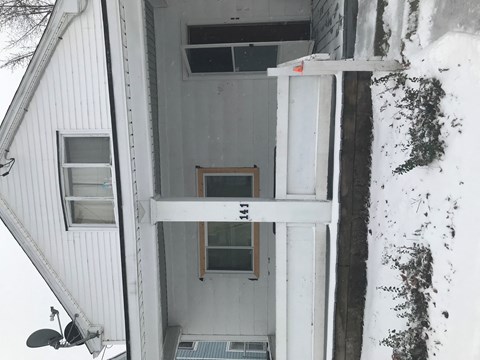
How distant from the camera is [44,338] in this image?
21.9 ft

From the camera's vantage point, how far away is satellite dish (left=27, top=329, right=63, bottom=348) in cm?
661

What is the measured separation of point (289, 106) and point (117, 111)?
2.23m

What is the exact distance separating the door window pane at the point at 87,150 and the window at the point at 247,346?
453 cm

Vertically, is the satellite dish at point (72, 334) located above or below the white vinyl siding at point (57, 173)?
below

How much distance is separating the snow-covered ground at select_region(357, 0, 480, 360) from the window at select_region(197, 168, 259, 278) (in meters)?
3.14

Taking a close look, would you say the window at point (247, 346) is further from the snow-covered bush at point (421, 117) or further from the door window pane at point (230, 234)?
the snow-covered bush at point (421, 117)

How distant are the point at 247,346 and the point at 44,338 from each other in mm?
3805

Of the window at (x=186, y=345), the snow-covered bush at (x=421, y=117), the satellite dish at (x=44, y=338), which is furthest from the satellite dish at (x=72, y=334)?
the snow-covered bush at (x=421, y=117)

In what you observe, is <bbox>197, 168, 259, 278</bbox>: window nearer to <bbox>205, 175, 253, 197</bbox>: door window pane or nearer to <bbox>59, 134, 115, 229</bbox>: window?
<bbox>205, 175, 253, 197</bbox>: door window pane

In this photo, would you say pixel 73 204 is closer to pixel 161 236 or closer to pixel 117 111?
pixel 161 236

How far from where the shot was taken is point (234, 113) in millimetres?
7742

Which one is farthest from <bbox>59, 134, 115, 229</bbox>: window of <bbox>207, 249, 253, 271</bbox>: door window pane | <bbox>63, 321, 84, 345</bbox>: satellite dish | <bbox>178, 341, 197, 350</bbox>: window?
<bbox>178, 341, 197, 350</bbox>: window

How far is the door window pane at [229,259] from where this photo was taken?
7884 mm

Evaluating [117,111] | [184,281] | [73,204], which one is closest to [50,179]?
[73,204]
